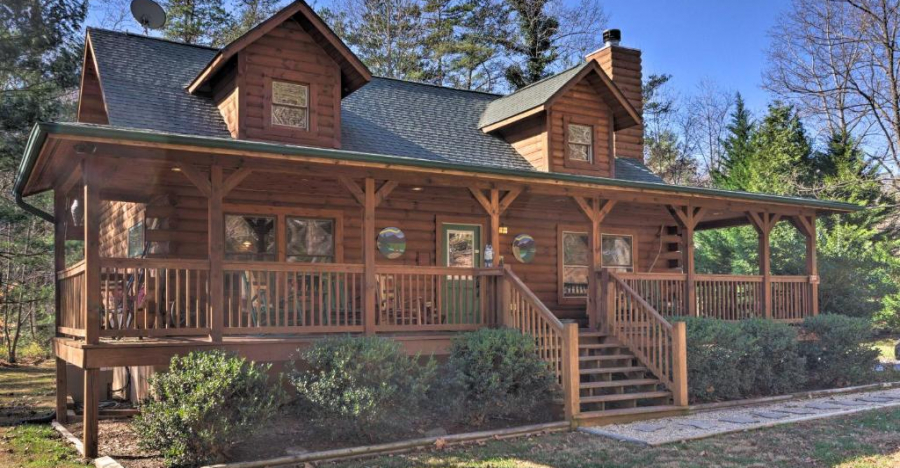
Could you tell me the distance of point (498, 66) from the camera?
103 feet

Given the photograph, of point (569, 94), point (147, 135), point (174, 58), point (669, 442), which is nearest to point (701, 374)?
point (669, 442)

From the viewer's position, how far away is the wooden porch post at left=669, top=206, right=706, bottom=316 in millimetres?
13281

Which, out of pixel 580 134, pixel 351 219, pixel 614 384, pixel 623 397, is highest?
pixel 580 134

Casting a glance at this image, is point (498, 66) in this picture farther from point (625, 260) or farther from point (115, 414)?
point (115, 414)

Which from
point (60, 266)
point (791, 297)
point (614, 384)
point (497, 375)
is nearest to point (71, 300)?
point (60, 266)

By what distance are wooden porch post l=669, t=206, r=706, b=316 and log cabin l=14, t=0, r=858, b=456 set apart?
66mm

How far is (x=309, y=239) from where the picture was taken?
12.7 m

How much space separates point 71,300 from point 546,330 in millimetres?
6525

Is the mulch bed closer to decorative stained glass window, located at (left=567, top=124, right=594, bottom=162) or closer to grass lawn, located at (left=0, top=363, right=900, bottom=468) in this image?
grass lawn, located at (left=0, top=363, right=900, bottom=468)

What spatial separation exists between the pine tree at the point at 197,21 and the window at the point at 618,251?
18728 mm

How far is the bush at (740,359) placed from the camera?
1127 centimetres

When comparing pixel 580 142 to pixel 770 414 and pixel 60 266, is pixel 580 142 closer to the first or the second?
pixel 770 414

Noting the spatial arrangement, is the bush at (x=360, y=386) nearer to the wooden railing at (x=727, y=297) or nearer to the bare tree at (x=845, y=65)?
the wooden railing at (x=727, y=297)

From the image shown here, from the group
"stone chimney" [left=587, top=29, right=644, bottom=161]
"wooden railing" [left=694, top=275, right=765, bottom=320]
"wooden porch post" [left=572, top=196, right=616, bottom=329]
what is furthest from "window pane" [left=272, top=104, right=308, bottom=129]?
"stone chimney" [left=587, top=29, right=644, bottom=161]
